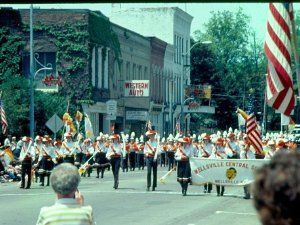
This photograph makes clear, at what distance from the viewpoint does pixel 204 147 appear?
107 feet

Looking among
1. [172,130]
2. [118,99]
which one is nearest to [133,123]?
[118,99]

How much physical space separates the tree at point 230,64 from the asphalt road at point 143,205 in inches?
2794

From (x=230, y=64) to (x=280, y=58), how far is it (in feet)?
359

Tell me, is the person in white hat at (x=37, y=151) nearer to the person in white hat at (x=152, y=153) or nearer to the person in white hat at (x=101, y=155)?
the person in white hat at (x=101, y=155)

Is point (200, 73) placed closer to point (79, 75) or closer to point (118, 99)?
point (118, 99)

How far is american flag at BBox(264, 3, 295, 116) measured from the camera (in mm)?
10352

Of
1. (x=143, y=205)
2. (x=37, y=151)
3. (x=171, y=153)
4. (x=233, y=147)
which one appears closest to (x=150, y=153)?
(x=233, y=147)

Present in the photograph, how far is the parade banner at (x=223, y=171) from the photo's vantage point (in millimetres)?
29141

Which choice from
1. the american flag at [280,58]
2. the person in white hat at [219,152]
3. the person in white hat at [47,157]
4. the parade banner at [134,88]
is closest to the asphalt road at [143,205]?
the person in white hat at [219,152]

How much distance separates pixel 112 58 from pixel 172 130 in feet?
62.9

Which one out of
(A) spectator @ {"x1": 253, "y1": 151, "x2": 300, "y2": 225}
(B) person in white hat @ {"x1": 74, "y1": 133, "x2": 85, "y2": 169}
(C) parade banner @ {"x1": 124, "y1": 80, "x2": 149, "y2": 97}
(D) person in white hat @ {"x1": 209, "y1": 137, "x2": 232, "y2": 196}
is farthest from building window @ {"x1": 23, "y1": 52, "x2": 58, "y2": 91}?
(A) spectator @ {"x1": 253, "y1": 151, "x2": 300, "y2": 225}

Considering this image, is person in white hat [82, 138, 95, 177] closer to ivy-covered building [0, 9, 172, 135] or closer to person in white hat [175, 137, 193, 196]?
ivy-covered building [0, 9, 172, 135]

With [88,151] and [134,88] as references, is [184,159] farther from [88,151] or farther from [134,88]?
[134,88]

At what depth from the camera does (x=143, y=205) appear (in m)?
25.3
